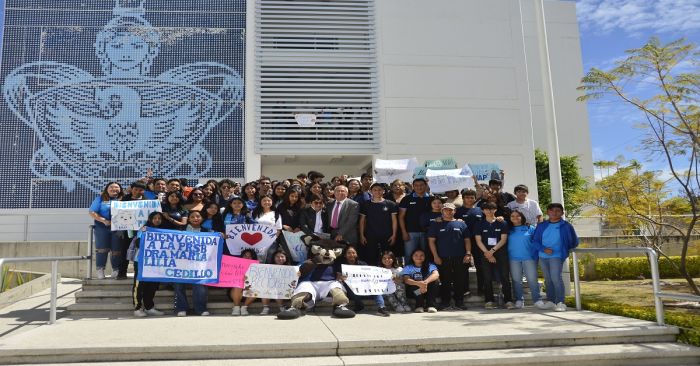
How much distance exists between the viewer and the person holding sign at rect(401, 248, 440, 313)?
769cm

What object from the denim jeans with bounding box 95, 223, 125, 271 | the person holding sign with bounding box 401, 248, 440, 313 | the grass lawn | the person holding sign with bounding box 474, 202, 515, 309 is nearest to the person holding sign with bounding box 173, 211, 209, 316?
the denim jeans with bounding box 95, 223, 125, 271

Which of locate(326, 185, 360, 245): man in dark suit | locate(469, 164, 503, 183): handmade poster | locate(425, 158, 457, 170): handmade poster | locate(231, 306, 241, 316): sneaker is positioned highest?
locate(425, 158, 457, 170): handmade poster

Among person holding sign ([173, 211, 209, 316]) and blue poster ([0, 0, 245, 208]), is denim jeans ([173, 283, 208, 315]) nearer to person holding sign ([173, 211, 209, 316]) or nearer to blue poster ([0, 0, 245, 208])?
person holding sign ([173, 211, 209, 316])

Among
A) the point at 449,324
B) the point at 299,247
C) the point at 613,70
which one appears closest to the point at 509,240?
the point at 449,324

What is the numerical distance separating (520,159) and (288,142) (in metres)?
7.51

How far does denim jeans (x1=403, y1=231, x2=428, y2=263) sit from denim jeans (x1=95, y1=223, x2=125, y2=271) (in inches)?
191

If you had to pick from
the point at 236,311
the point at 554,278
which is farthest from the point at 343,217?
the point at 554,278

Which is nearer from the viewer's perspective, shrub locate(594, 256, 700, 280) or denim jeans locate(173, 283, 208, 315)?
denim jeans locate(173, 283, 208, 315)

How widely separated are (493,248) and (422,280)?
128cm

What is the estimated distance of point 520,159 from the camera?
16.0 metres

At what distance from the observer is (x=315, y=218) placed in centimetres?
809

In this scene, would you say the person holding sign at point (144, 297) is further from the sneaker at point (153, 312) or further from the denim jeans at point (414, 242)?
the denim jeans at point (414, 242)

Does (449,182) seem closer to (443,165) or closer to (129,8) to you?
(443,165)

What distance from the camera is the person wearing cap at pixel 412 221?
8312 mm
